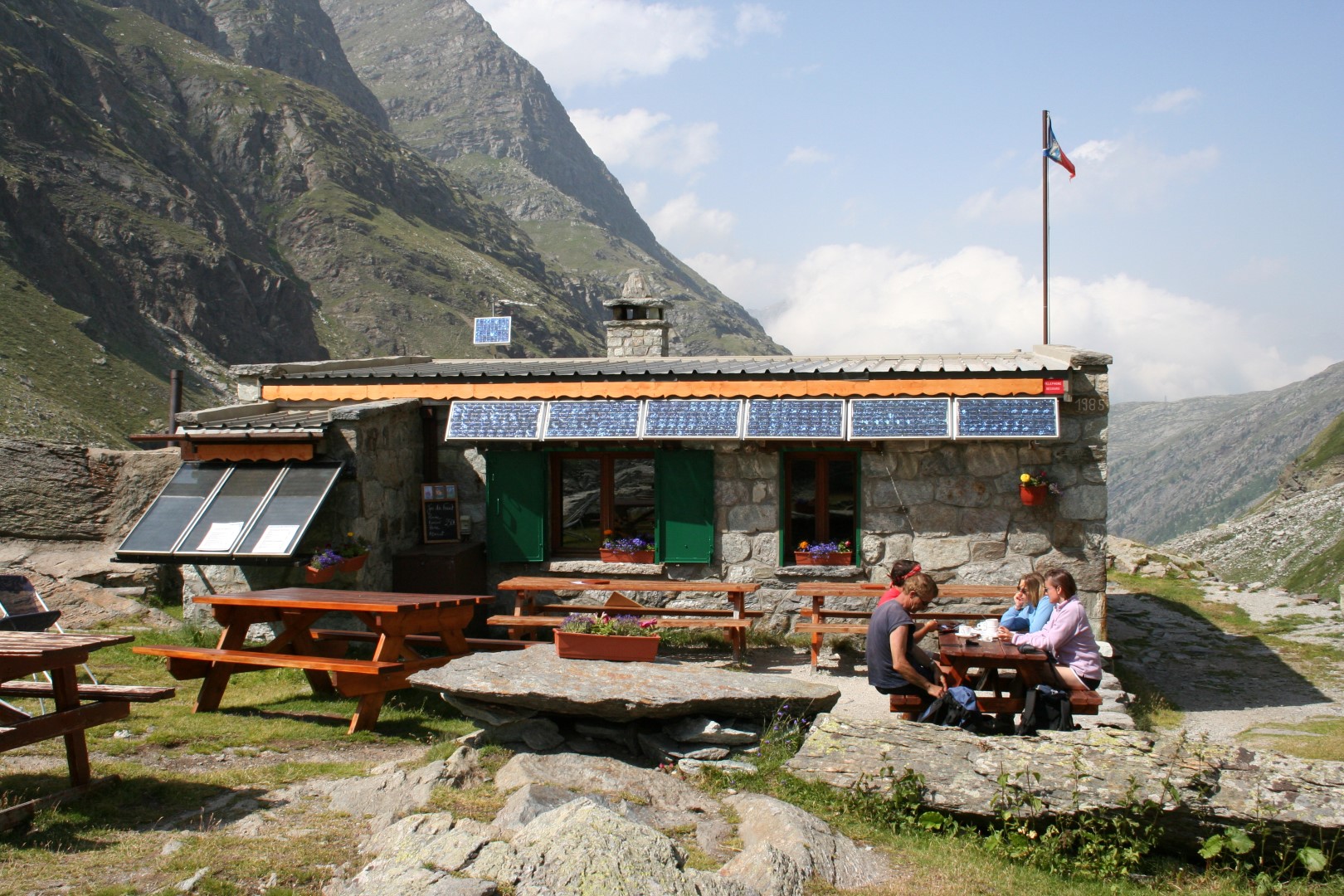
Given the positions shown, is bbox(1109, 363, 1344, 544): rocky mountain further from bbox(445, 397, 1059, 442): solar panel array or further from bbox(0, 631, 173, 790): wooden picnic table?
bbox(0, 631, 173, 790): wooden picnic table

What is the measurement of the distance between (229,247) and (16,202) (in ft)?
64.2

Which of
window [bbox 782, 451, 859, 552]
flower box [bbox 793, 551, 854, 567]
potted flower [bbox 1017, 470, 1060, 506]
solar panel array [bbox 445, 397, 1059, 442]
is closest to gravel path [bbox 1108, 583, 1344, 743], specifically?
potted flower [bbox 1017, 470, 1060, 506]

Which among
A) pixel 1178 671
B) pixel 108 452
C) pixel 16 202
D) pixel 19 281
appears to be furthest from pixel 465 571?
pixel 16 202

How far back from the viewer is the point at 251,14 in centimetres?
12038

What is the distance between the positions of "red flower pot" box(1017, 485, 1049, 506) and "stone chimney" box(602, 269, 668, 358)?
6.46 metres

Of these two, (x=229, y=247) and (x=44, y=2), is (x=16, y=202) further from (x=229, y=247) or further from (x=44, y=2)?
(x=44, y=2)

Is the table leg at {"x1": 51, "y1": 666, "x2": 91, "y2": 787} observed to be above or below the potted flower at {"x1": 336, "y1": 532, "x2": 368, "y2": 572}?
below

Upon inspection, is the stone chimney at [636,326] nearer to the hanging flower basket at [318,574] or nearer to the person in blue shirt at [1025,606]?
the hanging flower basket at [318,574]

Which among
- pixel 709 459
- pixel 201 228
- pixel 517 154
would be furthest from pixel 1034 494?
pixel 517 154

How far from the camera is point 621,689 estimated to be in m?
6.93

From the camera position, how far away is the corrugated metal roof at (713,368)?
10789mm

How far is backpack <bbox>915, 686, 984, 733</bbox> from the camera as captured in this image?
21.3 ft

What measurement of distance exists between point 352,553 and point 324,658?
6.29 feet

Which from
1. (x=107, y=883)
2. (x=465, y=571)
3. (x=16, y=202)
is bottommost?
(x=107, y=883)
